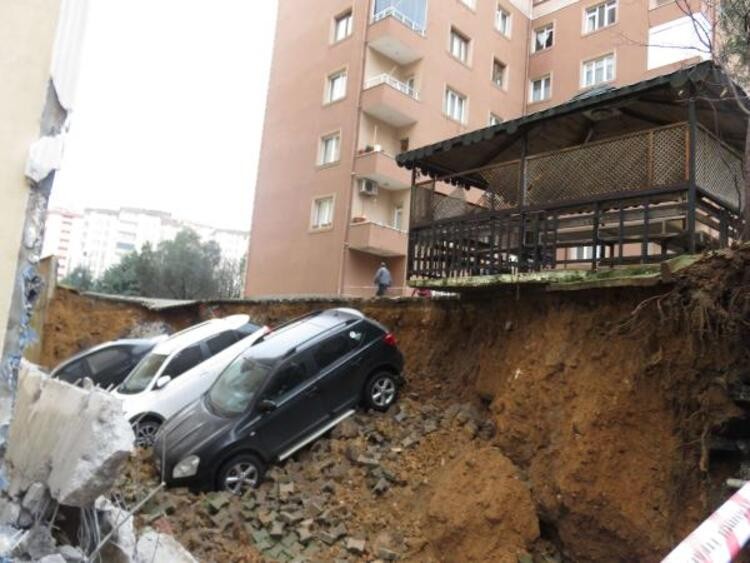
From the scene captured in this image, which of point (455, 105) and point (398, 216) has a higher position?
point (455, 105)

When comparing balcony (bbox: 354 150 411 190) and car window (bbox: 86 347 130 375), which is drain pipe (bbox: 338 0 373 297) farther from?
car window (bbox: 86 347 130 375)

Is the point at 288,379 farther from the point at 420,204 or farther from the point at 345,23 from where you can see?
the point at 345,23

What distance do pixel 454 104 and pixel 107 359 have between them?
58.6 feet

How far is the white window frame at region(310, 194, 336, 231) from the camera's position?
23.4 m

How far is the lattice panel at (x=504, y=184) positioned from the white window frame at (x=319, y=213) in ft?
44.4

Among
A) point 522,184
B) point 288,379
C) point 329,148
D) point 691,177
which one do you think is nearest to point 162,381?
point 288,379

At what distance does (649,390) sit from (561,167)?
11.2 feet

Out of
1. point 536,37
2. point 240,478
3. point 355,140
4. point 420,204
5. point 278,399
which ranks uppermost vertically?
point 536,37

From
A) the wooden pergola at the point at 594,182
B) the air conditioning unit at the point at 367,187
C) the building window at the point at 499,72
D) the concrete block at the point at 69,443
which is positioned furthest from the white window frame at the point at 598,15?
the concrete block at the point at 69,443

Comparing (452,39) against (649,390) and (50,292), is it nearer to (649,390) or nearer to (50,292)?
(50,292)

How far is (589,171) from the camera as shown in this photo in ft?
27.1

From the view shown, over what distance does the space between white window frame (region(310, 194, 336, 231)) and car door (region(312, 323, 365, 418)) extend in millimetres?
13800

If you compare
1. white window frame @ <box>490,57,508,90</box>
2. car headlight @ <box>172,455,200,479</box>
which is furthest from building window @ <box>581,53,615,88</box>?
car headlight @ <box>172,455,200,479</box>

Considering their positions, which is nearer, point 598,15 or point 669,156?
point 669,156
